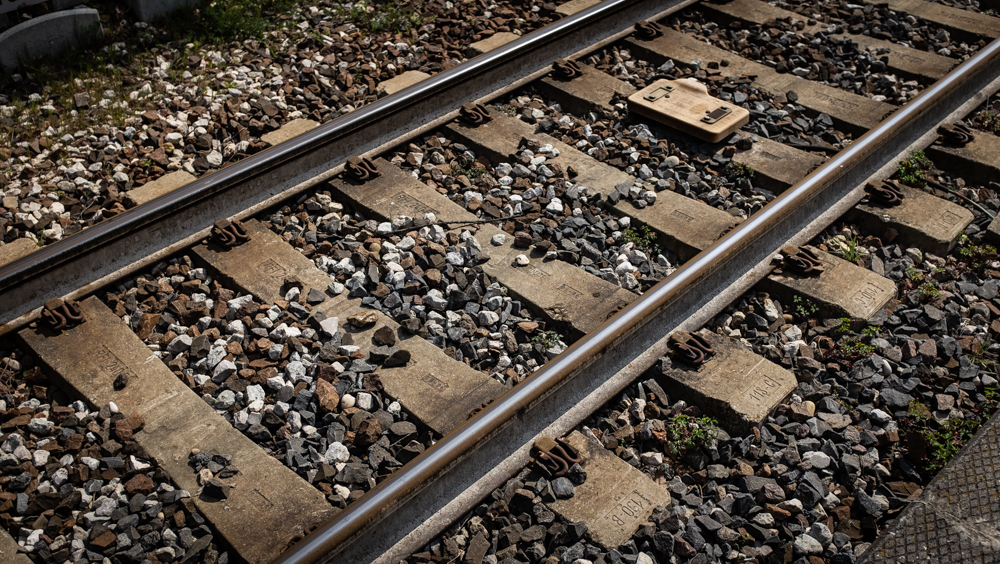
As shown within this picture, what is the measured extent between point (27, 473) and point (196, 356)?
84 centimetres

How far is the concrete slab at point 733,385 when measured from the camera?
3.76 meters

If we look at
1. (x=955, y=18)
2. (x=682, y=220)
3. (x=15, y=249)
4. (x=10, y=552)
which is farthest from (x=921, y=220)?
(x=15, y=249)

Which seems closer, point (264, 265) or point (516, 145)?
point (264, 265)

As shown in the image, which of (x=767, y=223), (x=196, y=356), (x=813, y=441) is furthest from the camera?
(x=767, y=223)

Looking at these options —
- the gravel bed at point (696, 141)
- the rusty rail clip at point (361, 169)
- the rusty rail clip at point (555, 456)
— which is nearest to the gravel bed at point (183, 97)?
the rusty rail clip at point (361, 169)

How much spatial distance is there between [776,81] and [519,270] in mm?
2936

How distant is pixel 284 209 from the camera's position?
4.89 m

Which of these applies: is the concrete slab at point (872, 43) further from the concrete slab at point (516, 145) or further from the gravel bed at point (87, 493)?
the gravel bed at point (87, 493)

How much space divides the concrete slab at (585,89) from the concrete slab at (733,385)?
2.40 meters

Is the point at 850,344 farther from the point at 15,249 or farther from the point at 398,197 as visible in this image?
the point at 15,249

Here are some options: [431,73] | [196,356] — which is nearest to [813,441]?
[196,356]

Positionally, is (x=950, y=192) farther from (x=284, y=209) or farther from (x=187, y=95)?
(x=187, y=95)

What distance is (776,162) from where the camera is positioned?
536 cm

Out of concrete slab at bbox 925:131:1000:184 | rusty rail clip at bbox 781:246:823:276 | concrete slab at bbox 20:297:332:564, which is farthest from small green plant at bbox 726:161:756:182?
A: concrete slab at bbox 20:297:332:564
